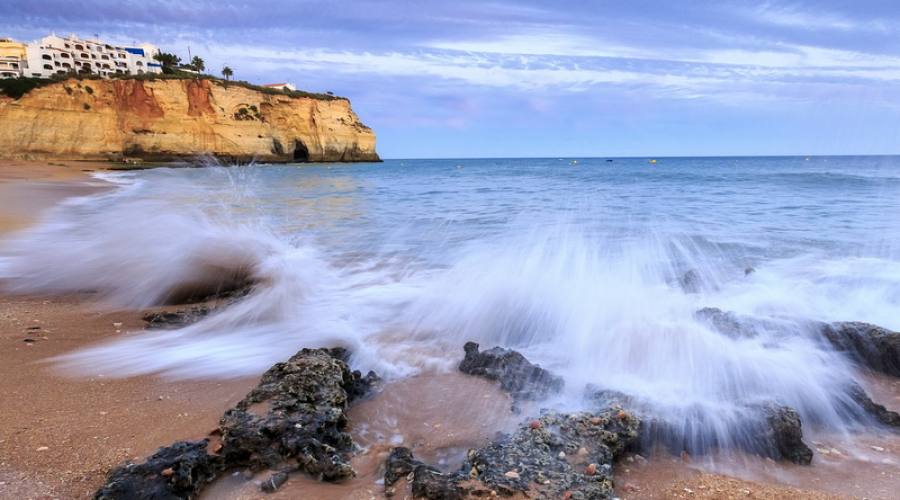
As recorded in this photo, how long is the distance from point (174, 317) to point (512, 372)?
329 cm

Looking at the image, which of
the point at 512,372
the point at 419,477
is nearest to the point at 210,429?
the point at 419,477

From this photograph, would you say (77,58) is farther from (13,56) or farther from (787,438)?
(787,438)

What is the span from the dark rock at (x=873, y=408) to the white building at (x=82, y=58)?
64.6 m

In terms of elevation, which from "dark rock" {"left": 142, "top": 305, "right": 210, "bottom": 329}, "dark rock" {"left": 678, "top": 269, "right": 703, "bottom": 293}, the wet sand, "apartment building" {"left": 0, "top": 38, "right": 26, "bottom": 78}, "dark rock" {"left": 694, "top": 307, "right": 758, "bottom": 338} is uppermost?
"apartment building" {"left": 0, "top": 38, "right": 26, "bottom": 78}

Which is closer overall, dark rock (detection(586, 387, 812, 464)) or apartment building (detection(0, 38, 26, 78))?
dark rock (detection(586, 387, 812, 464))

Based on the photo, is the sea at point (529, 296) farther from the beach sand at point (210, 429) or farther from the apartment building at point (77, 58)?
the apartment building at point (77, 58)

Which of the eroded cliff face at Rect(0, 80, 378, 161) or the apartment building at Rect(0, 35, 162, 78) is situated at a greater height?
the apartment building at Rect(0, 35, 162, 78)

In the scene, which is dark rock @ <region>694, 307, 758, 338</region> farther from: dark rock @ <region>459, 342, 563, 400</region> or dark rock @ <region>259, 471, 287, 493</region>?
dark rock @ <region>259, 471, 287, 493</region>

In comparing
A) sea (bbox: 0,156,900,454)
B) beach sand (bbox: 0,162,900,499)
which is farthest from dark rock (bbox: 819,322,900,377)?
beach sand (bbox: 0,162,900,499)

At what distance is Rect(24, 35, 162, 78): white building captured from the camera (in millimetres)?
58781

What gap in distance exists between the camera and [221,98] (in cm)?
4797

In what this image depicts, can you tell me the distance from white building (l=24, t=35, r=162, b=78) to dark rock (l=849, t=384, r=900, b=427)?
64.6 m

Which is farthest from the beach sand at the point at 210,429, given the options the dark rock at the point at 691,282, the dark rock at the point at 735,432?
the dark rock at the point at 691,282

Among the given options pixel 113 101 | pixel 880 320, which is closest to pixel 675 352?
pixel 880 320
